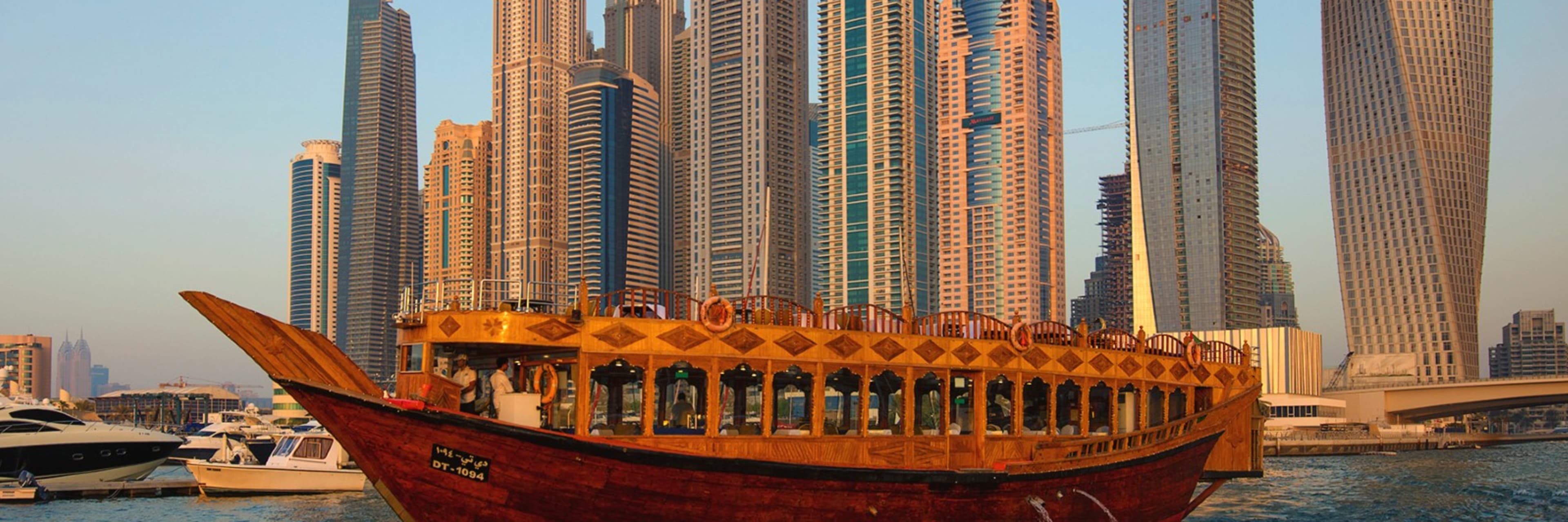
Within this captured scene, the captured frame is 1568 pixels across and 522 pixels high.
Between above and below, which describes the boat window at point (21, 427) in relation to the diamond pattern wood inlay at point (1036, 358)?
below

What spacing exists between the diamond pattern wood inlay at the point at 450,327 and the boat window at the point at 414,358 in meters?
0.44

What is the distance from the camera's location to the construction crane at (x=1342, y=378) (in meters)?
164

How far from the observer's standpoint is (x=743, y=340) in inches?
654

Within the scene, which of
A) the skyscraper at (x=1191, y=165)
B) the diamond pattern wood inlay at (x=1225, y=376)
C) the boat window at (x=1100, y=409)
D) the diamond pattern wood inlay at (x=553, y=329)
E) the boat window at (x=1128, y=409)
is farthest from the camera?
the skyscraper at (x=1191, y=165)

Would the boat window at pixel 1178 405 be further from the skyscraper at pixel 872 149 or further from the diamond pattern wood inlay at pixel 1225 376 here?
the skyscraper at pixel 872 149

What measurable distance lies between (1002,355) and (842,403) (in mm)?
3192

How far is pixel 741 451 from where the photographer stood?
1672 cm

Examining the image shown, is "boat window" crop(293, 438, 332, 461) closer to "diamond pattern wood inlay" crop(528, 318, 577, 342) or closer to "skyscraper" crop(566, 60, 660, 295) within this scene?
"diamond pattern wood inlay" crop(528, 318, 577, 342)

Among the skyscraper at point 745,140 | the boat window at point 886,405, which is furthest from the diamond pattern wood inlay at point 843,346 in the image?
the skyscraper at point 745,140

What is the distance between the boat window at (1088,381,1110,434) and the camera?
22031 millimetres

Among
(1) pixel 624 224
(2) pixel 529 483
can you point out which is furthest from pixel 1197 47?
(2) pixel 529 483

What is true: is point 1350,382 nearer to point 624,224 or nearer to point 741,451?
point 624,224

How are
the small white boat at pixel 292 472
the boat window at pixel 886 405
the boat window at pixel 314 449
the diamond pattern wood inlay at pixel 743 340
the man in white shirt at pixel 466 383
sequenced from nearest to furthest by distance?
the man in white shirt at pixel 466 383
the diamond pattern wood inlay at pixel 743 340
the boat window at pixel 886 405
the small white boat at pixel 292 472
the boat window at pixel 314 449

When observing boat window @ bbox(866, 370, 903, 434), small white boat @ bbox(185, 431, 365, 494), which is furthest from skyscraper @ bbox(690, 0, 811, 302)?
boat window @ bbox(866, 370, 903, 434)
